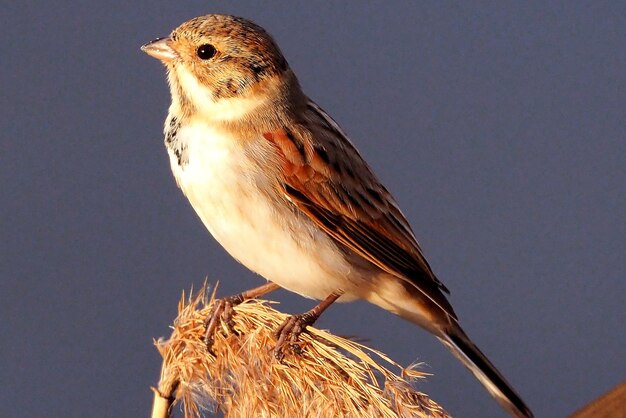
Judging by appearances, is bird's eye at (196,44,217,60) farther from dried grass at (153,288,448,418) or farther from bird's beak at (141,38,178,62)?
dried grass at (153,288,448,418)

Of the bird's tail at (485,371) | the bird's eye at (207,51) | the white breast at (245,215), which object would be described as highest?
the bird's eye at (207,51)

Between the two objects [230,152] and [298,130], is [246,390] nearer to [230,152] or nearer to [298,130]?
[230,152]

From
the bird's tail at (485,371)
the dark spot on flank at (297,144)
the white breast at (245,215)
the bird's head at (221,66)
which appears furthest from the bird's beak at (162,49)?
the bird's tail at (485,371)

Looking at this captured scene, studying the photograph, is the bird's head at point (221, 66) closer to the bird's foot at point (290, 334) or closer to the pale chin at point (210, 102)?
the pale chin at point (210, 102)

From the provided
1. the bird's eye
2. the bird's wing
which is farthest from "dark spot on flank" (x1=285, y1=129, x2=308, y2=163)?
the bird's eye

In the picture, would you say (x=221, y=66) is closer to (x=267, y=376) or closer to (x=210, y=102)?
(x=210, y=102)
